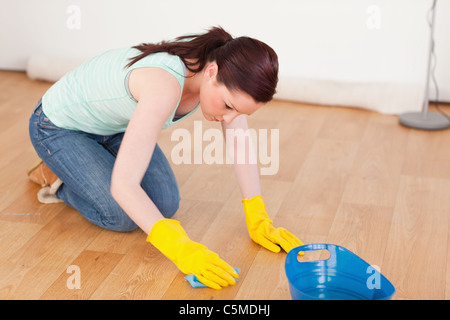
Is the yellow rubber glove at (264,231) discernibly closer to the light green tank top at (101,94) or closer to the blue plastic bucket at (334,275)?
the blue plastic bucket at (334,275)

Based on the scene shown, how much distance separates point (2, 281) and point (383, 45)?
2143 mm

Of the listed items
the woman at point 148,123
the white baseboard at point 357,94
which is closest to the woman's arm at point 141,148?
the woman at point 148,123

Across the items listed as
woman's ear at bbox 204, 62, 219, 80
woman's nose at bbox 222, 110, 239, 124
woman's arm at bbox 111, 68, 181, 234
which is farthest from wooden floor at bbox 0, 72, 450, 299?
woman's ear at bbox 204, 62, 219, 80

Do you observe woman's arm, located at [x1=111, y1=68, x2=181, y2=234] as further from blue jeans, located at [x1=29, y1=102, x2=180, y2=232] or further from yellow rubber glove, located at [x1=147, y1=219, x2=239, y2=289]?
blue jeans, located at [x1=29, y1=102, x2=180, y2=232]

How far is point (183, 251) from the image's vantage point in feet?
5.24

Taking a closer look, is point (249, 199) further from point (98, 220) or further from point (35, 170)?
point (35, 170)

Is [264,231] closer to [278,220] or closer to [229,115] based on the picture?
[278,220]

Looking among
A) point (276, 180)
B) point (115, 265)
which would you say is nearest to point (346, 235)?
point (276, 180)

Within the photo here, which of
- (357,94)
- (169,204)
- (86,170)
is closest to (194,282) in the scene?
(169,204)

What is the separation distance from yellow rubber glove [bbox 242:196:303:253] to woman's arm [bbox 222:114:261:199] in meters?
0.04

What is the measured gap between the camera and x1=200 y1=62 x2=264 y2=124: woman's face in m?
1.58

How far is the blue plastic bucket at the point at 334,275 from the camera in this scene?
5.12 ft

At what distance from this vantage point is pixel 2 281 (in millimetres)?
1703

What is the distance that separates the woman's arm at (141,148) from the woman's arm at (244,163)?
0.39 metres
